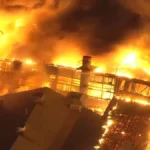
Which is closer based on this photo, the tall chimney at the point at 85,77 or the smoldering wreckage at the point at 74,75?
the smoldering wreckage at the point at 74,75

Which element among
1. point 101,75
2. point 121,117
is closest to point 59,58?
point 101,75

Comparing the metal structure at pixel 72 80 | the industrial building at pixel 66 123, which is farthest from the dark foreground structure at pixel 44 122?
the metal structure at pixel 72 80

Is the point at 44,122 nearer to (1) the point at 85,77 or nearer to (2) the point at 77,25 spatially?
(1) the point at 85,77

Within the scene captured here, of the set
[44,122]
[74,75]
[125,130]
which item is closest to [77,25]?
[74,75]

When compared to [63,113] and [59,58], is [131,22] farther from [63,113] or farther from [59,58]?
[63,113]

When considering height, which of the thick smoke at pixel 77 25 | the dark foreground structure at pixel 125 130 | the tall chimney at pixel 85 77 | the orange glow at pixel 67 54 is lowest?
the dark foreground structure at pixel 125 130

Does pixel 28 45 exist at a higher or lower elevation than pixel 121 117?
higher

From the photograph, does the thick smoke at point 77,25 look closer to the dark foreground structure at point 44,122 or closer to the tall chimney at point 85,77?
the tall chimney at point 85,77

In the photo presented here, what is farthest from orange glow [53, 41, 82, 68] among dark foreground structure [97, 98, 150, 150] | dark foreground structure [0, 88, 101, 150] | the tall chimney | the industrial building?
dark foreground structure [0, 88, 101, 150]
